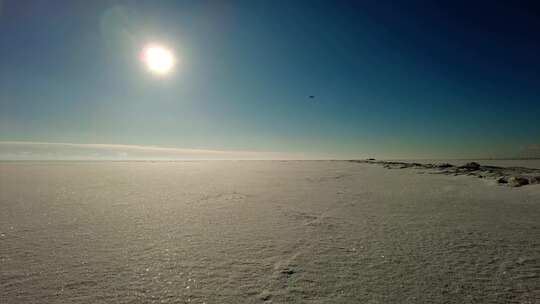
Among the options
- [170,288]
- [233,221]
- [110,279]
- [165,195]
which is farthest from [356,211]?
[165,195]

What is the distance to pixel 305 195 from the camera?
6.19 meters

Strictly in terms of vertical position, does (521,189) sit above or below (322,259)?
above

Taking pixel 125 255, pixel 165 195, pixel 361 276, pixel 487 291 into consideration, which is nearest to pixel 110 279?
pixel 125 255

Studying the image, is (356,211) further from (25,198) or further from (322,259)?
(25,198)

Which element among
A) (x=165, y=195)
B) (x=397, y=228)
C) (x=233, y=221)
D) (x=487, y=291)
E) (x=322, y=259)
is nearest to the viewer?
(x=487, y=291)

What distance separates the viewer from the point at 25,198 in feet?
17.3

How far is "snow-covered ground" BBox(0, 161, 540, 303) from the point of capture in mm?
1837

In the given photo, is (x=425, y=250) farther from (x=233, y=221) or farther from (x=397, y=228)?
(x=233, y=221)

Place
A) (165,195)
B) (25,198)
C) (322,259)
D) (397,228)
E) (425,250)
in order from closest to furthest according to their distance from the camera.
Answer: (322,259) → (425,250) → (397,228) → (25,198) → (165,195)

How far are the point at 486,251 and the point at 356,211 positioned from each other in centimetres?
201

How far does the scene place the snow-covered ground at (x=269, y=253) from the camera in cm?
184

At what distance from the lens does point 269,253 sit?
2.56m

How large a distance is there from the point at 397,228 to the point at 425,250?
79 centimetres

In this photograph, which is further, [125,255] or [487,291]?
[125,255]
